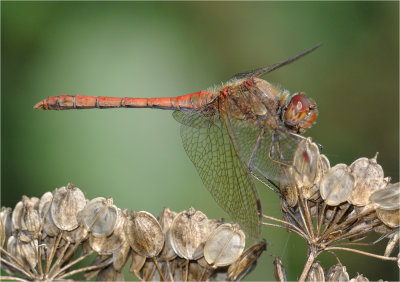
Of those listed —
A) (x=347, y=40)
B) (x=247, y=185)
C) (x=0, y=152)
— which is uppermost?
(x=347, y=40)

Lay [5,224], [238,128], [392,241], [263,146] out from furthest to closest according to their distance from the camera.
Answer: [238,128], [263,146], [5,224], [392,241]

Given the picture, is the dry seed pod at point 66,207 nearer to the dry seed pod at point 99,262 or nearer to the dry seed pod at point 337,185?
the dry seed pod at point 99,262

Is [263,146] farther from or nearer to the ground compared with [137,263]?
farther from the ground

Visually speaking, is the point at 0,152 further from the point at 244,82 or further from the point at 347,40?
the point at 347,40

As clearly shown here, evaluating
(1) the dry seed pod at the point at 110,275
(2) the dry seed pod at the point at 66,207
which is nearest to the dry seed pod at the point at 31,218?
(2) the dry seed pod at the point at 66,207

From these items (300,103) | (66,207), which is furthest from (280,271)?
(300,103)

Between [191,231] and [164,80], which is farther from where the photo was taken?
[164,80]

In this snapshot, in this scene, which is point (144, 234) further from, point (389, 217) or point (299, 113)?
point (299, 113)

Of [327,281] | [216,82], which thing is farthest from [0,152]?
[327,281]
